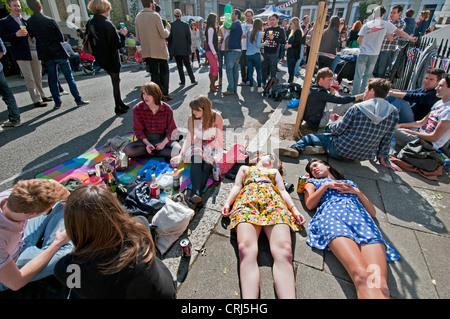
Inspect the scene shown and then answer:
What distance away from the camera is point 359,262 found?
6.14 feet

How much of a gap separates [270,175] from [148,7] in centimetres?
531

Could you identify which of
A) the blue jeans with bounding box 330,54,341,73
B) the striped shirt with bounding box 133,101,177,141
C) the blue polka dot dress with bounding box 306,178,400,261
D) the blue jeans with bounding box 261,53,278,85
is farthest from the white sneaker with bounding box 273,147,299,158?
the blue jeans with bounding box 330,54,341,73

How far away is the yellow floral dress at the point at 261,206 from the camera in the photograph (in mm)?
2262

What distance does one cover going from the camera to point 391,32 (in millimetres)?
5562

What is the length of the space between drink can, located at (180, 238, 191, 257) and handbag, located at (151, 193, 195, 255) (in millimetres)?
218

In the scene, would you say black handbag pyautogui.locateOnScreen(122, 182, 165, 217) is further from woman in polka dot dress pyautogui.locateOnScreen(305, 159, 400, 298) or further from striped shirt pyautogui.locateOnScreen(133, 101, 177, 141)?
woman in polka dot dress pyautogui.locateOnScreen(305, 159, 400, 298)

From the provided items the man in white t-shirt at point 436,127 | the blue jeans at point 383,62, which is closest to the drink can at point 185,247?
the man in white t-shirt at point 436,127

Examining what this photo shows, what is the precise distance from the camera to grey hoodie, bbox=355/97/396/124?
3.19m

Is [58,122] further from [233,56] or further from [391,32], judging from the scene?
[391,32]

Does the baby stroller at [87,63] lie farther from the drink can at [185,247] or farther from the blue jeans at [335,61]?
the drink can at [185,247]

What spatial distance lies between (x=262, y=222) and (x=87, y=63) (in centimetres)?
1111

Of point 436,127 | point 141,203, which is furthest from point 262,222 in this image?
point 436,127

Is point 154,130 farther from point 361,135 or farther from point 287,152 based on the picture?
point 361,135

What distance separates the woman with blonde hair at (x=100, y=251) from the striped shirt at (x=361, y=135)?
10.7 ft
